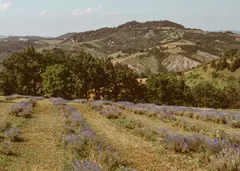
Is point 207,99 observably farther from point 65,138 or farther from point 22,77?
point 65,138

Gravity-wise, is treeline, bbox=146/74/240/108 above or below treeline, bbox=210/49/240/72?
below

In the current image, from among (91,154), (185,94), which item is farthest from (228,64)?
(91,154)

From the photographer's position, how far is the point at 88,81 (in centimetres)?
6022

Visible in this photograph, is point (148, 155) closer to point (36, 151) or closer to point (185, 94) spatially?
point (36, 151)

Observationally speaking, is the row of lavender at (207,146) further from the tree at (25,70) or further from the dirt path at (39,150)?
the tree at (25,70)

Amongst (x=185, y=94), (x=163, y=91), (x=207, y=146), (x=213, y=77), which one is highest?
(x=207, y=146)

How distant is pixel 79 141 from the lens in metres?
11.1

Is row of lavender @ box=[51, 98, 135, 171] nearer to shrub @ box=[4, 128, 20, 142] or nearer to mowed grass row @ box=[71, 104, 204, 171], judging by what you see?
mowed grass row @ box=[71, 104, 204, 171]

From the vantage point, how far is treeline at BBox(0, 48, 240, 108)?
57.8 meters

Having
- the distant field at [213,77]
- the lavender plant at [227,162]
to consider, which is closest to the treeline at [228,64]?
the distant field at [213,77]

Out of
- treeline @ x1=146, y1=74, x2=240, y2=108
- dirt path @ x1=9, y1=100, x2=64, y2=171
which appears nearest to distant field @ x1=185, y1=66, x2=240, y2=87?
treeline @ x1=146, y1=74, x2=240, y2=108

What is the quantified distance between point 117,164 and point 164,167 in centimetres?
166

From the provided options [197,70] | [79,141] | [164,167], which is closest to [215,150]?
[164,167]

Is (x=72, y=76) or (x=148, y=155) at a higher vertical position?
(x=148, y=155)
